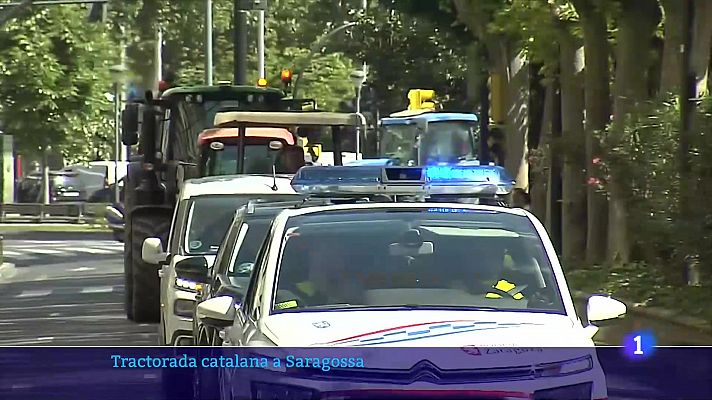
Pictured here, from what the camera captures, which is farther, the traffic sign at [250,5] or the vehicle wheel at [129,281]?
the traffic sign at [250,5]

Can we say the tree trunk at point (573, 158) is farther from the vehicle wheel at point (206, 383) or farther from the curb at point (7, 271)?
the vehicle wheel at point (206, 383)

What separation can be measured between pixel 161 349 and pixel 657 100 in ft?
31.1

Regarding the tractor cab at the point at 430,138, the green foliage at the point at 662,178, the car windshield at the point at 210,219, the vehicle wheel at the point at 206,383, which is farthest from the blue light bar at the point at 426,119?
the vehicle wheel at the point at 206,383

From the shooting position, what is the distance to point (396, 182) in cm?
870

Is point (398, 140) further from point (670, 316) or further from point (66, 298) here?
point (670, 316)

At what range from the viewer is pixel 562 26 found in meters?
23.0

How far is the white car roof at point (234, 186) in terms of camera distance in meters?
13.6

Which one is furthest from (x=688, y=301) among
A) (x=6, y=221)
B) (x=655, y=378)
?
(x=6, y=221)

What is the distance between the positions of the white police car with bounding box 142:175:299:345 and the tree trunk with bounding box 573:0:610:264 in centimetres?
823

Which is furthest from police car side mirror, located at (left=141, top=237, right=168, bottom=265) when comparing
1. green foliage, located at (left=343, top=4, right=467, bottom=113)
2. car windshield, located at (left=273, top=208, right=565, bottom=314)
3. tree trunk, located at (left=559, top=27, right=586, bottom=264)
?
green foliage, located at (left=343, top=4, right=467, bottom=113)

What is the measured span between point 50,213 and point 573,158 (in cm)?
3633

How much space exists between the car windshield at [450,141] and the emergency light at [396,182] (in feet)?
70.9

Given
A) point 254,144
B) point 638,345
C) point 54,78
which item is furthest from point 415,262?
point 54,78

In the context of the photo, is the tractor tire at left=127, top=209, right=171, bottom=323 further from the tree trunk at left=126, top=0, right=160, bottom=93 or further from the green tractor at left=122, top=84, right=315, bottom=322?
the tree trunk at left=126, top=0, right=160, bottom=93
